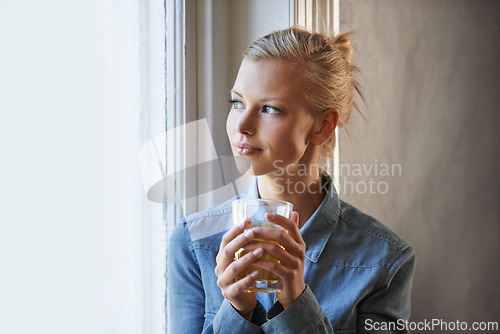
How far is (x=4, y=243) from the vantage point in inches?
28.5

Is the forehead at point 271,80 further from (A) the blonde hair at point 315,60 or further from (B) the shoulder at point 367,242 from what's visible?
(B) the shoulder at point 367,242

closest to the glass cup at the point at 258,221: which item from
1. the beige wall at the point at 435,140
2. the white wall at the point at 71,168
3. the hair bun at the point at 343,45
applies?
the white wall at the point at 71,168

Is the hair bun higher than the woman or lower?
higher

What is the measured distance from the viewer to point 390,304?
3.39 ft

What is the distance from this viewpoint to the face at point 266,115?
0.95 meters

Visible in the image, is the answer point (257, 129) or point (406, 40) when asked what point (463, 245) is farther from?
point (257, 129)

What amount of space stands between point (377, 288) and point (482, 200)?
1094mm

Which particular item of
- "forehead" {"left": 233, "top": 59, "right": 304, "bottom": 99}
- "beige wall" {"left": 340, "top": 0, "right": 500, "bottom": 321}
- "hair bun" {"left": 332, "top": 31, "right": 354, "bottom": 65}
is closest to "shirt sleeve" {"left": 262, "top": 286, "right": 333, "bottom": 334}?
"forehead" {"left": 233, "top": 59, "right": 304, "bottom": 99}

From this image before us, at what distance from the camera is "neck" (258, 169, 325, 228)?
105cm

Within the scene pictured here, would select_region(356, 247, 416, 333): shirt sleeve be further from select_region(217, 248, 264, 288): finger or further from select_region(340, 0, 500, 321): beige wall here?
select_region(340, 0, 500, 321): beige wall

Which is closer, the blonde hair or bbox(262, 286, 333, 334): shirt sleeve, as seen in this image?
bbox(262, 286, 333, 334): shirt sleeve

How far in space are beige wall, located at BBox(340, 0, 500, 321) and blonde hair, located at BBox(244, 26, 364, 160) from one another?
410 mm

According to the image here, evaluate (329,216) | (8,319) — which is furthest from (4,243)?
(329,216)

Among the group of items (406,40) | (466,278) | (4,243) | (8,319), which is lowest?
(466,278)
